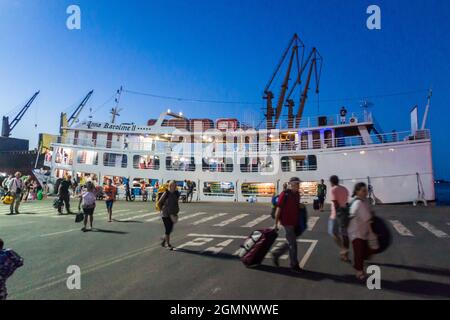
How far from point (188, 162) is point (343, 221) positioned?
959 inches

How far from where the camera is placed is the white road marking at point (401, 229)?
30.5 feet

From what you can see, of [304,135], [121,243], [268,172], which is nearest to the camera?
[121,243]

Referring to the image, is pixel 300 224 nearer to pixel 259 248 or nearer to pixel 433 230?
pixel 259 248

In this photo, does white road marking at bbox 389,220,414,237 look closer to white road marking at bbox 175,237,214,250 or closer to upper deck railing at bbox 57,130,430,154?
white road marking at bbox 175,237,214,250

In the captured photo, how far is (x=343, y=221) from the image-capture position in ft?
20.8

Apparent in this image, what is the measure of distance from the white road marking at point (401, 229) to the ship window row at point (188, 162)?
545 inches

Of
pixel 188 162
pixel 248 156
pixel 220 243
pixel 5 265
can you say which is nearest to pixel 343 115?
pixel 248 156

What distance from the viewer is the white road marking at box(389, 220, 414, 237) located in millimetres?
9308

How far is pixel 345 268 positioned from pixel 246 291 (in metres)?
2.46

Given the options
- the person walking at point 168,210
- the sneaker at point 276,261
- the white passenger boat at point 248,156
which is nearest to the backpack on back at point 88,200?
the person walking at point 168,210

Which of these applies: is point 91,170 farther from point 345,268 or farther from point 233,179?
point 345,268

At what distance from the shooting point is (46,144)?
61156 millimetres

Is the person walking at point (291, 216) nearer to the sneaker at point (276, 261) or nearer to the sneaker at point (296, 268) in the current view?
the sneaker at point (296, 268)
